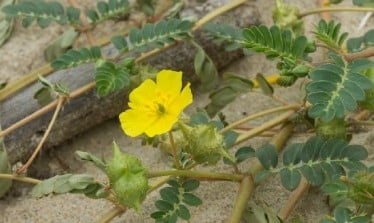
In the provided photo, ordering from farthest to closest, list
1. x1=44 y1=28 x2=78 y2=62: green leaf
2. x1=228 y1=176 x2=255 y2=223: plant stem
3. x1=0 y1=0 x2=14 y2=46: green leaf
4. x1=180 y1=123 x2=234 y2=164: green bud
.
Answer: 1. x1=0 y1=0 x2=14 y2=46: green leaf
2. x1=44 y1=28 x2=78 y2=62: green leaf
3. x1=228 y1=176 x2=255 y2=223: plant stem
4. x1=180 y1=123 x2=234 y2=164: green bud

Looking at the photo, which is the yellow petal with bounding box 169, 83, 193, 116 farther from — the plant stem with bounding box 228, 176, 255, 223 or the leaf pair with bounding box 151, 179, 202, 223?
Answer: the plant stem with bounding box 228, 176, 255, 223

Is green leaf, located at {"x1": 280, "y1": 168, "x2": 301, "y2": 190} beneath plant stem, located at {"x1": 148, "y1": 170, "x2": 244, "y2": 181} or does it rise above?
beneath

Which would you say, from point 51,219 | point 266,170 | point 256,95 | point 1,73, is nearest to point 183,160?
point 266,170

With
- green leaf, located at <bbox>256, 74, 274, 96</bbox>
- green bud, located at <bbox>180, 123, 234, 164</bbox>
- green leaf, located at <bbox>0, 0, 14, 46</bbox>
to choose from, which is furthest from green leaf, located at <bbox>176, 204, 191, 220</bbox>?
green leaf, located at <bbox>0, 0, 14, 46</bbox>

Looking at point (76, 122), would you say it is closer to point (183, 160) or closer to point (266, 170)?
point (183, 160)

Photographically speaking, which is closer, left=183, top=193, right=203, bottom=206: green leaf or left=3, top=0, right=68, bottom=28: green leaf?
left=183, top=193, right=203, bottom=206: green leaf

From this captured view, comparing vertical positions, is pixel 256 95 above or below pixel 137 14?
below

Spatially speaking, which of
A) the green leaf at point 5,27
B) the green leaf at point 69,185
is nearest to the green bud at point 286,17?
the green leaf at point 69,185

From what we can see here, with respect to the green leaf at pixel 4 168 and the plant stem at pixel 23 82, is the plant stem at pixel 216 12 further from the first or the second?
the green leaf at pixel 4 168

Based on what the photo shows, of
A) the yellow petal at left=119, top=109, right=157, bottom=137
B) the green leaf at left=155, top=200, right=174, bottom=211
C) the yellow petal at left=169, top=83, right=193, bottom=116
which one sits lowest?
the green leaf at left=155, top=200, right=174, bottom=211
